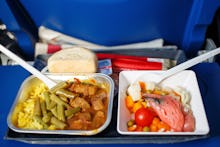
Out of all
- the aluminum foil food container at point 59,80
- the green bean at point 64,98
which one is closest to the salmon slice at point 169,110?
the aluminum foil food container at point 59,80

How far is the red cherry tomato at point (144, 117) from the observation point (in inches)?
29.7

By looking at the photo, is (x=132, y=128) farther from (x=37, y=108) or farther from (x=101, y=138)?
(x=37, y=108)

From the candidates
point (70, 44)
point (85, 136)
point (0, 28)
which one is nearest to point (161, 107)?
point (85, 136)

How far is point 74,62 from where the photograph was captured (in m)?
0.89

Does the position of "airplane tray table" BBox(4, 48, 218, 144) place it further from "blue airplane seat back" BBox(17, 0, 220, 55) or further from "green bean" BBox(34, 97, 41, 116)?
"blue airplane seat back" BBox(17, 0, 220, 55)

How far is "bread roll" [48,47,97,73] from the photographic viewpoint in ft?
2.92

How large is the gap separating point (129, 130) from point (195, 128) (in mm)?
160

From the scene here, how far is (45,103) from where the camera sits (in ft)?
2.72

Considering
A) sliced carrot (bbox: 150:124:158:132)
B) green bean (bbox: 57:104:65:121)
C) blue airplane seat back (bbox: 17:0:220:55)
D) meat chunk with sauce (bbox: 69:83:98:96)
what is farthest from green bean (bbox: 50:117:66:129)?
blue airplane seat back (bbox: 17:0:220:55)

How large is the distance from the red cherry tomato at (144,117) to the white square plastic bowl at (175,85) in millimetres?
36

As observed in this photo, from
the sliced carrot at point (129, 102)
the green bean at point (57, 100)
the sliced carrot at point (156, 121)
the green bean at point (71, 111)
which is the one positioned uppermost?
the green bean at point (57, 100)

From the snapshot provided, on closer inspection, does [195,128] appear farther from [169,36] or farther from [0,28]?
[0,28]

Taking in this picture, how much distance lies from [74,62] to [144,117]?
272 millimetres

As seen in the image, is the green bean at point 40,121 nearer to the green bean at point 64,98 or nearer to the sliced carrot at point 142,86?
the green bean at point 64,98
